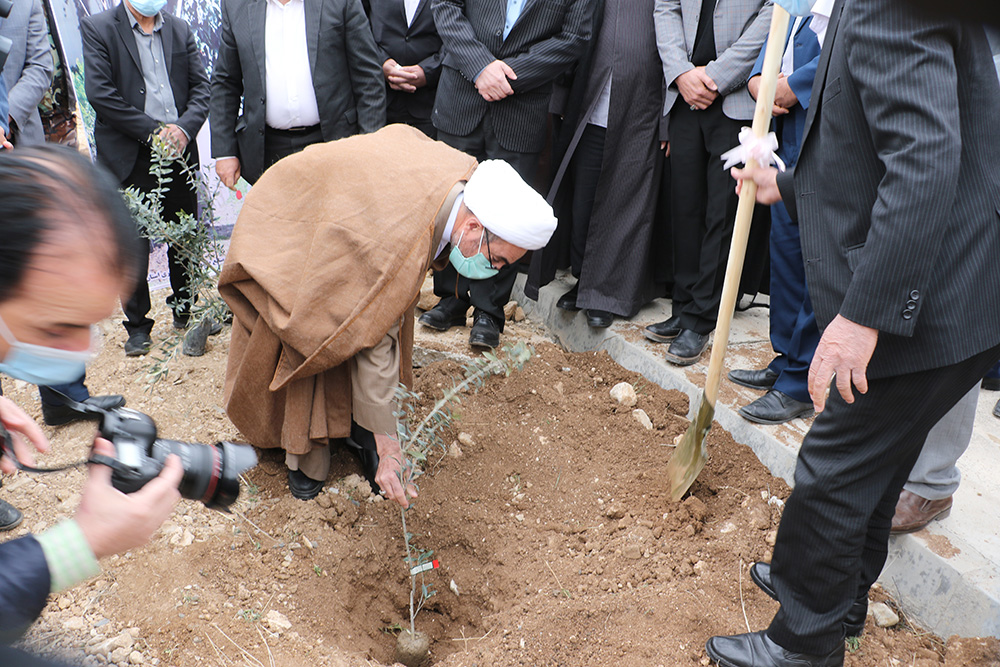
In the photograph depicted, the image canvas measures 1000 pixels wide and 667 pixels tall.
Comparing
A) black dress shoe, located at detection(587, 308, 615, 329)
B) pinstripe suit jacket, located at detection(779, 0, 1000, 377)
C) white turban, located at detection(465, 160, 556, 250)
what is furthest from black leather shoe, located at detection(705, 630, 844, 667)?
black dress shoe, located at detection(587, 308, 615, 329)

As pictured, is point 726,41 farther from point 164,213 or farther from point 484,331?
point 164,213

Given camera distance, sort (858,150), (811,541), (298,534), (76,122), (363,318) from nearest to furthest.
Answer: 1. (858,150)
2. (811,541)
3. (363,318)
4. (298,534)
5. (76,122)

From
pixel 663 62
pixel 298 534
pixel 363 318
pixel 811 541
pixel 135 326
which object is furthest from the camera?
pixel 135 326

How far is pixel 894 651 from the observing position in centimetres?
210

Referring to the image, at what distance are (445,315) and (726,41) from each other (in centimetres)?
181

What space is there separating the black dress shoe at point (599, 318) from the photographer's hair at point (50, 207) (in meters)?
2.71

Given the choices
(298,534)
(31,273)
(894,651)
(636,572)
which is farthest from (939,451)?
(31,273)

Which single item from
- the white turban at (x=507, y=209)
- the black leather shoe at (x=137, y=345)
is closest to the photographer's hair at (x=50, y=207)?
the white turban at (x=507, y=209)

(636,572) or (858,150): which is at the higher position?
(858,150)

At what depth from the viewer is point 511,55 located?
3.42 m

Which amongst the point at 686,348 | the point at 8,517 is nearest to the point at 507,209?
the point at 686,348

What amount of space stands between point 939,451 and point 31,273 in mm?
2328

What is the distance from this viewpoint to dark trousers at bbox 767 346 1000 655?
166 cm

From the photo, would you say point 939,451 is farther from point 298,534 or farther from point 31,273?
point 31,273
